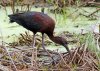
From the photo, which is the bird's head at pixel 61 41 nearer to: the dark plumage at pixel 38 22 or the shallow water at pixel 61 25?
the dark plumage at pixel 38 22

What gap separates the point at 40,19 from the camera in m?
5.02

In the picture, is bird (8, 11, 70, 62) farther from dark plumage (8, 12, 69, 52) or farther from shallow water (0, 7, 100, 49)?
shallow water (0, 7, 100, 49)

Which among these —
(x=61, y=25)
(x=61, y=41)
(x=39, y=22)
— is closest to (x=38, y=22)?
(x=39, y=22)

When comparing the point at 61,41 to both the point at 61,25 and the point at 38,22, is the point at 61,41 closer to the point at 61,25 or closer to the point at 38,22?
the point at 38,22

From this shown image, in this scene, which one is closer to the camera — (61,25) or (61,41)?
(61,41)

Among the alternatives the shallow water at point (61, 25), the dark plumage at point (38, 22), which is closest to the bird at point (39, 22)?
the dark plumage at point (38, 22)

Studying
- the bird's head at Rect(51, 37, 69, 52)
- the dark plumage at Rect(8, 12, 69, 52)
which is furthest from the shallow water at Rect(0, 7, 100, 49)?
the bird's head at Rect(51, 37, 69, 52)

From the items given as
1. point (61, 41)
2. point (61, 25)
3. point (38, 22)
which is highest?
point (38, 22)

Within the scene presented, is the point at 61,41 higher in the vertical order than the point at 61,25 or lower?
higher

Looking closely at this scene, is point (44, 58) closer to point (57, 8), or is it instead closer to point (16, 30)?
point (16, 30)

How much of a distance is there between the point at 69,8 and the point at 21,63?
2.82m

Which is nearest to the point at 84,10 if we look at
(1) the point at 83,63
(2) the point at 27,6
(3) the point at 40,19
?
(2) the point at 27,6

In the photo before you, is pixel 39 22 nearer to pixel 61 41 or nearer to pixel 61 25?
pixel 61 41

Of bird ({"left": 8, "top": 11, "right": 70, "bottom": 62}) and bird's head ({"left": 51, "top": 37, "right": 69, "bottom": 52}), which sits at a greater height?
bird ({"left": 8, "top": 11, "right": 70, "bottom": 62})
